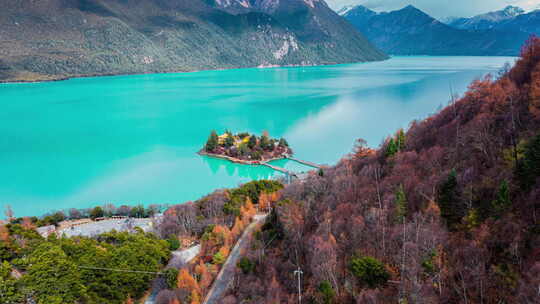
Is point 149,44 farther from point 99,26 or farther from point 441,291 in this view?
point 441,291

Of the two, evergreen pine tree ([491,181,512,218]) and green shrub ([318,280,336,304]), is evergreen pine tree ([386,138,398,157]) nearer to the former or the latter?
evergreen pine tree ([491,181,512,218])

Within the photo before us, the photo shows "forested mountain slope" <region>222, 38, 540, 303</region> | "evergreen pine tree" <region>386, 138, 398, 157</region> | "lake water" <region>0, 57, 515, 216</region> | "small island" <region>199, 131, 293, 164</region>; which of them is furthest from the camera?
"small island" <region>199, 131, 293, 164</region>

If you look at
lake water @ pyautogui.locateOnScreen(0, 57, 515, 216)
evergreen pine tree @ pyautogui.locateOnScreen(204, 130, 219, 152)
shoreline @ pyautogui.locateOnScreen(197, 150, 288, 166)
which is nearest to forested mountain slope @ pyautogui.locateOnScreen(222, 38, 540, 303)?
lake water @ pyautogui.locateOnScreen(0, 57, 515, 216)

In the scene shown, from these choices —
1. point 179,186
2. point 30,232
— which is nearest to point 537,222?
point 30,232

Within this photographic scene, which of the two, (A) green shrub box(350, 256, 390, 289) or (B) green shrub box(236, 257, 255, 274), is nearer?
(A) green shrub box(350, 256, 390, 289)

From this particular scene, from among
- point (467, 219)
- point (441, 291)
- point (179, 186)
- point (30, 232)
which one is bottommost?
point (179, 186)

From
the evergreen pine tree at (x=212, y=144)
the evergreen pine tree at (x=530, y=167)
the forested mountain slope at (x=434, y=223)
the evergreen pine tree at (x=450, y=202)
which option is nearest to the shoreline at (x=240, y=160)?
the evergreen pine tree at (x=212, y=144)
